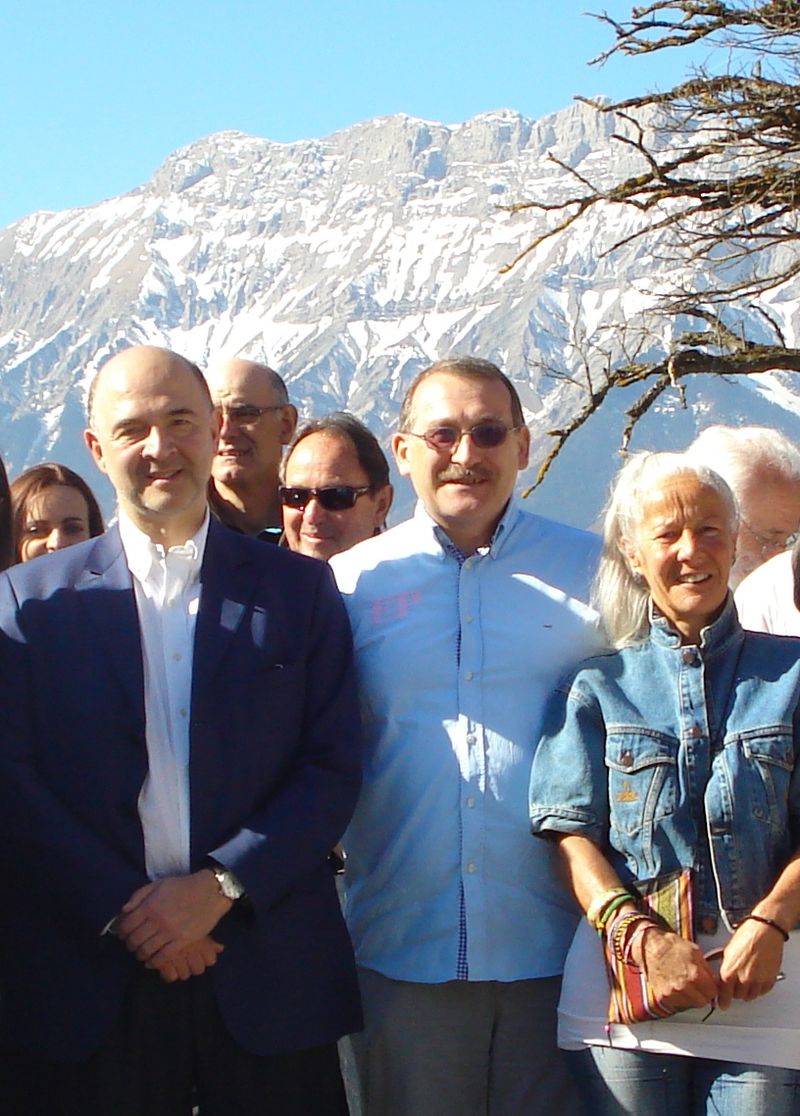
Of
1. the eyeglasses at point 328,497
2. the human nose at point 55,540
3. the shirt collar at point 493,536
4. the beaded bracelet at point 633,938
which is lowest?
the beaded bracelet at point 633,938

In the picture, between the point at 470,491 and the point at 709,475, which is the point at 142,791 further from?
the point at 709,475

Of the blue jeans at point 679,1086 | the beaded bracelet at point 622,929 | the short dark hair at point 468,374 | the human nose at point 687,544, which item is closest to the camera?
the blue jeans at point 679,1086

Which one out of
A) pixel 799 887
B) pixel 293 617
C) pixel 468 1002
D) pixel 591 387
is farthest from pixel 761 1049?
pixel 591 387

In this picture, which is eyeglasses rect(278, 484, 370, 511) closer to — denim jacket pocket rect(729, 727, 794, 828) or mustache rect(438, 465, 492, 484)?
mustache rect(438, 465, 492, 484)

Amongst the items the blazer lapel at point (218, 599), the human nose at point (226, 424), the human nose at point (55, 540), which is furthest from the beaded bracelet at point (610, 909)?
the human nose at point (55, 540)

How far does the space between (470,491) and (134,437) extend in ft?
3.25

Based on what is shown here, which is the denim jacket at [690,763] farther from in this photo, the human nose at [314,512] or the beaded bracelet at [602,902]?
the human nose at [314,512]

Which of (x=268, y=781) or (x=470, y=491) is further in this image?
(x=470, y=491)

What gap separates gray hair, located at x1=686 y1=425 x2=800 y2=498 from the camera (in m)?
5.42

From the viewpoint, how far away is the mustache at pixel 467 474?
160 inches

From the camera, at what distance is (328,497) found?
5.10m

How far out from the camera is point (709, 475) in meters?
3.76

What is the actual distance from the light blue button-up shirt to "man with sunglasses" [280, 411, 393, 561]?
926 mm

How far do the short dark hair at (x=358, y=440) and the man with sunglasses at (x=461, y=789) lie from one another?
1.03m
